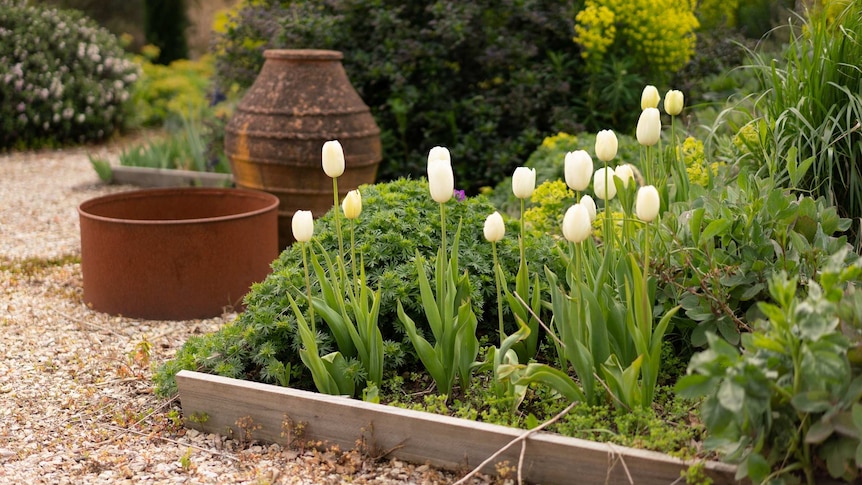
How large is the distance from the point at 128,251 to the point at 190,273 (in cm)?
29

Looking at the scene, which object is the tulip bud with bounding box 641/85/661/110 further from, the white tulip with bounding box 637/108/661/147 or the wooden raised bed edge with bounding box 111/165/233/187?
the wooden raised bed edge with bounding box 111/165/233/187

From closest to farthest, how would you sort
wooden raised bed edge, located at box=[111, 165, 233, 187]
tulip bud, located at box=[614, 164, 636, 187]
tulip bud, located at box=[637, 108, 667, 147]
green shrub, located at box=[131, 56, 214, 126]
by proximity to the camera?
tulip bud, located at box=[637, 108, 667, 147]
tulip bud, located at box=[614, 164, 636, 187]
wooden raised bed edge, located at box=[111, 165, 233, 187]
green shrub, located at box=[131, 56, 214, 126]

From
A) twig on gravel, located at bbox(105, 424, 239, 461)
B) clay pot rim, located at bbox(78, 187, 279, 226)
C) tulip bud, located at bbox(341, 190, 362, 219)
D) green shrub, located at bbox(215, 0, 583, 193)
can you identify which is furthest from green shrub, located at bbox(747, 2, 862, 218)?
green shrub, located at bbox(215, 0, 583, 193)

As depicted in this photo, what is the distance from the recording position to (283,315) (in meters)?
3.03

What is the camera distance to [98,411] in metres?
3.10

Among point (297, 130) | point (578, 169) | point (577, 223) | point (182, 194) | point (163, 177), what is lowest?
point (163, 177)

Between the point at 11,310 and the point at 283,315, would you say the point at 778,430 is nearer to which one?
the point at 283,315

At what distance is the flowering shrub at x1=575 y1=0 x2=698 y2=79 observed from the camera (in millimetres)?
6180

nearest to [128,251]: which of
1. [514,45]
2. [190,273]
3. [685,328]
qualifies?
[190,273]

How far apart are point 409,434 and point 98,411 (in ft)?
4.00

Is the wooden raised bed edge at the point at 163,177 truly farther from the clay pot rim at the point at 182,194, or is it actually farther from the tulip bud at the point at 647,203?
the tulip bud at the point at 647,203

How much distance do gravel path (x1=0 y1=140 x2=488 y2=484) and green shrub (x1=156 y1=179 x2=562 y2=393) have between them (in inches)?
9.5

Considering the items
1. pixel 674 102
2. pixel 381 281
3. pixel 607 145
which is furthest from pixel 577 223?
pixel 381 281

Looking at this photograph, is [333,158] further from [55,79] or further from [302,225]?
[55,79]
